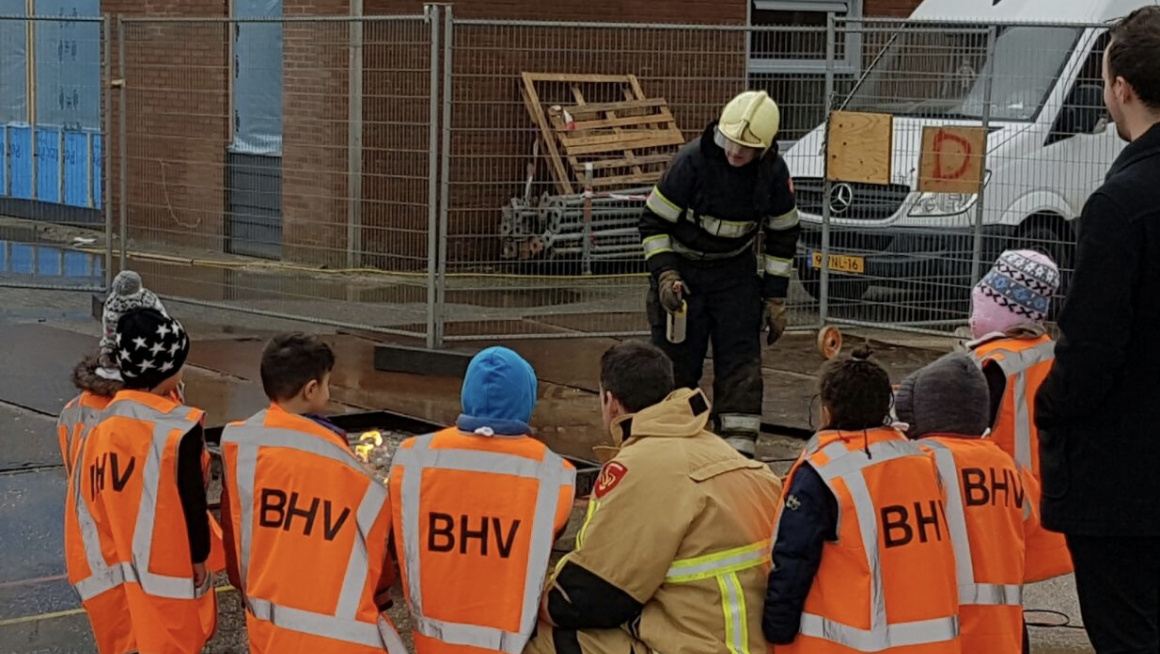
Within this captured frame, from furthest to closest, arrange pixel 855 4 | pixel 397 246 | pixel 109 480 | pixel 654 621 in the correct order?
pixel 855 4 < pixel 397 246 < pixel 109 480 < pixel 654 621

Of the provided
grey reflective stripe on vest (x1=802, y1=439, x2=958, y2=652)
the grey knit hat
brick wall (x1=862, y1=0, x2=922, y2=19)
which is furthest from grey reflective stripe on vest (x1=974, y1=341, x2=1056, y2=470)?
brick wall (x1=862, y1=0, x2=922, y2=19)

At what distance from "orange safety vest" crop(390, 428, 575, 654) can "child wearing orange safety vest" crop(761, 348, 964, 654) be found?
2.07 ft

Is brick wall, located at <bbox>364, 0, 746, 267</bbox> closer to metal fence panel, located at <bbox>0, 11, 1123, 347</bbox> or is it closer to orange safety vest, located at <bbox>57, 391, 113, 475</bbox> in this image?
metal fence panel, located at <bbox>0, 11, 1123, 347</bbox>

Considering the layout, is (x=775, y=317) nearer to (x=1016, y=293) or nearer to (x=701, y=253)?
(x=701, y=253)

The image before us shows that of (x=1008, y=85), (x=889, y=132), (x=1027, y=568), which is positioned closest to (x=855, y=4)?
(x=1008, y=85)

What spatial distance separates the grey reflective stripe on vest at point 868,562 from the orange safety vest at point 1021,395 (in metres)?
0.95

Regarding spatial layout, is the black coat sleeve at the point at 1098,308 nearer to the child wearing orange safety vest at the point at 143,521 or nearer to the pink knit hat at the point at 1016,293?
the pink knit hat at the point at 1016,293

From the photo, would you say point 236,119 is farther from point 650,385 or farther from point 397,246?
point 650,385

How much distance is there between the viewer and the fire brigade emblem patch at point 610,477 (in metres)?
4.26

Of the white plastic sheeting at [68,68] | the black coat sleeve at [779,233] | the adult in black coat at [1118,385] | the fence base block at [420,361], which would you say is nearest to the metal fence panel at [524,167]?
the fence base block at [420,361]

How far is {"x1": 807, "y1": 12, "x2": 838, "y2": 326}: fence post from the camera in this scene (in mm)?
10586

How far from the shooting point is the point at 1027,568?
16.6ft

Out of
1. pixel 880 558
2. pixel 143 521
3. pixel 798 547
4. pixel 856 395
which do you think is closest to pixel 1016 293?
pixel 856 395

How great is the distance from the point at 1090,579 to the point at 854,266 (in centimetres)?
762
